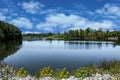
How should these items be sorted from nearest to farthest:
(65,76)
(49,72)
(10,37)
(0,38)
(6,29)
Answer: (65,76) < (49,72) < (0,38) < (6,29) < (10,37)

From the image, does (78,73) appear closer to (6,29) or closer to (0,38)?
(0,38)

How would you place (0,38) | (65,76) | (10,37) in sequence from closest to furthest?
(65,76)
(0,38)
(10,37)

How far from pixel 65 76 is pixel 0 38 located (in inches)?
5494

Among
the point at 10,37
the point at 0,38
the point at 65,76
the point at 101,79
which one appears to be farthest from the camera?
the point at 10,37

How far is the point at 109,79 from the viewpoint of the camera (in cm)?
1391

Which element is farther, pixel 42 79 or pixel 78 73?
pixel 78 73

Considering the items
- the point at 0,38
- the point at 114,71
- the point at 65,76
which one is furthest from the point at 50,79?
the point at 0,38

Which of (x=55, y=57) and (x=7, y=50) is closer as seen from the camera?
(x=55, y=57)

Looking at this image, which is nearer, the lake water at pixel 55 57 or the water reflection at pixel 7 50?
the lake water at pixel 55 57

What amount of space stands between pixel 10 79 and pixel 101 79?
478 centimetres

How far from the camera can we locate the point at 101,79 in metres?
13.7

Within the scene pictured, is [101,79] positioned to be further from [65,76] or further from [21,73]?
[21,73]

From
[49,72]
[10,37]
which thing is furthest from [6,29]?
[49,72]

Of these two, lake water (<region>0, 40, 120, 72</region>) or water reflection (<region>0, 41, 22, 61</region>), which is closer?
lake water (<region>0, 40, 120, 72</region>)
